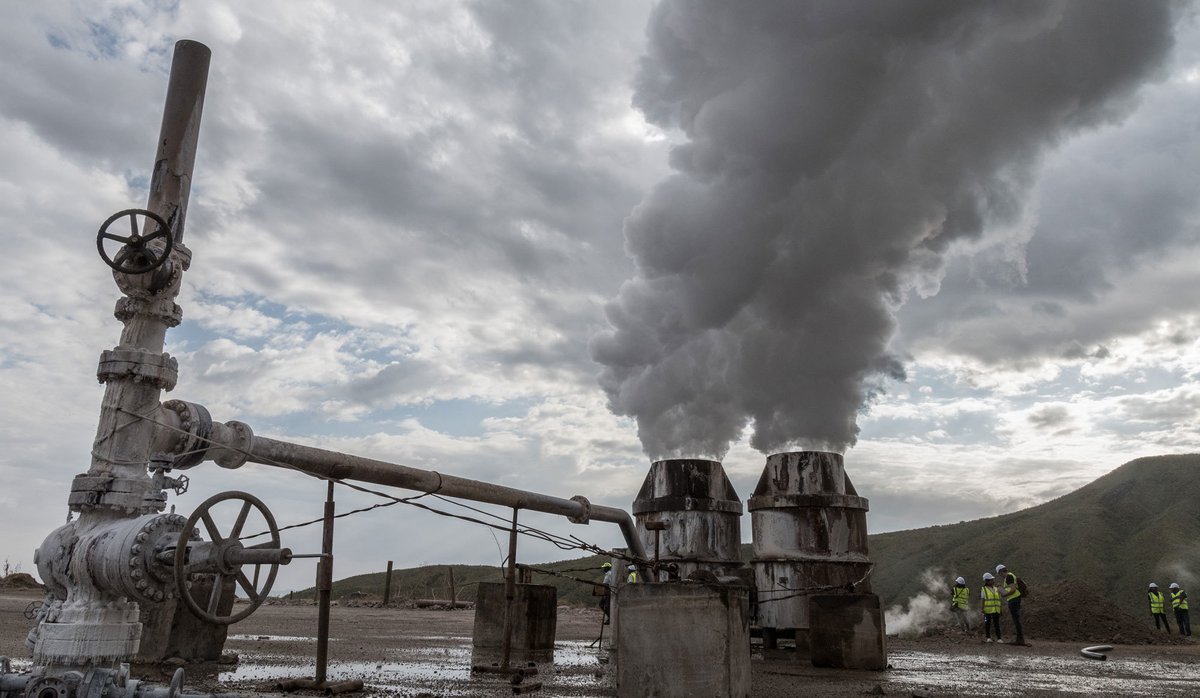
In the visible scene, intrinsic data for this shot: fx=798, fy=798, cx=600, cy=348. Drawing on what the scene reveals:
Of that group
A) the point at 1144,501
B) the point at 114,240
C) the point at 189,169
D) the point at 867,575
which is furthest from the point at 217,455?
the point at 1144,501

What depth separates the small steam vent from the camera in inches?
470

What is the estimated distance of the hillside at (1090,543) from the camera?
Result: 40.4m

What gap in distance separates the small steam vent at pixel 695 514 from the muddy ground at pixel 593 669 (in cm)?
163

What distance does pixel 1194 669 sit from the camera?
1266 cm

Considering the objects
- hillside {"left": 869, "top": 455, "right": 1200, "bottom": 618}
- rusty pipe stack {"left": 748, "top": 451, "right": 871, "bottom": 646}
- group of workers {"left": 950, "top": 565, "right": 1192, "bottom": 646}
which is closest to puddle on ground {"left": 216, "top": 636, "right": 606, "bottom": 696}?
rusty pipe stack {"left": 748, "top": 451, "right": 871, "bottom": 646}

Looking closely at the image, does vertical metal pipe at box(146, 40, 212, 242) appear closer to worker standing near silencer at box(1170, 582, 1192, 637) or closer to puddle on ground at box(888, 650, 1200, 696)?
puddle on ground at box(888, 650, 1200, 696)

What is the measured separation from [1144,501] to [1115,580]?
12.6 m

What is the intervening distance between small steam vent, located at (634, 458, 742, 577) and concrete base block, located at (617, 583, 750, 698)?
190 inches

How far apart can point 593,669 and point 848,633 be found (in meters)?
3.40

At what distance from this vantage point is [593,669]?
1002 cm

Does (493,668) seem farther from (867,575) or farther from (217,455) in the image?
(867,575)

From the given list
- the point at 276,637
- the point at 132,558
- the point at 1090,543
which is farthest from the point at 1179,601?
the point at 132,558

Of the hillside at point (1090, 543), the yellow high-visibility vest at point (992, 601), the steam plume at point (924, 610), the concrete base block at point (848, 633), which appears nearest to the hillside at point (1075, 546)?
the hillside at point (1090, 543)

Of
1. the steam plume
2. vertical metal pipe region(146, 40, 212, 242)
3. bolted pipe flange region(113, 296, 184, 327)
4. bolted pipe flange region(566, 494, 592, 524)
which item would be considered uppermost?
vertical metal pipe region(146, 40, 212, 242)
